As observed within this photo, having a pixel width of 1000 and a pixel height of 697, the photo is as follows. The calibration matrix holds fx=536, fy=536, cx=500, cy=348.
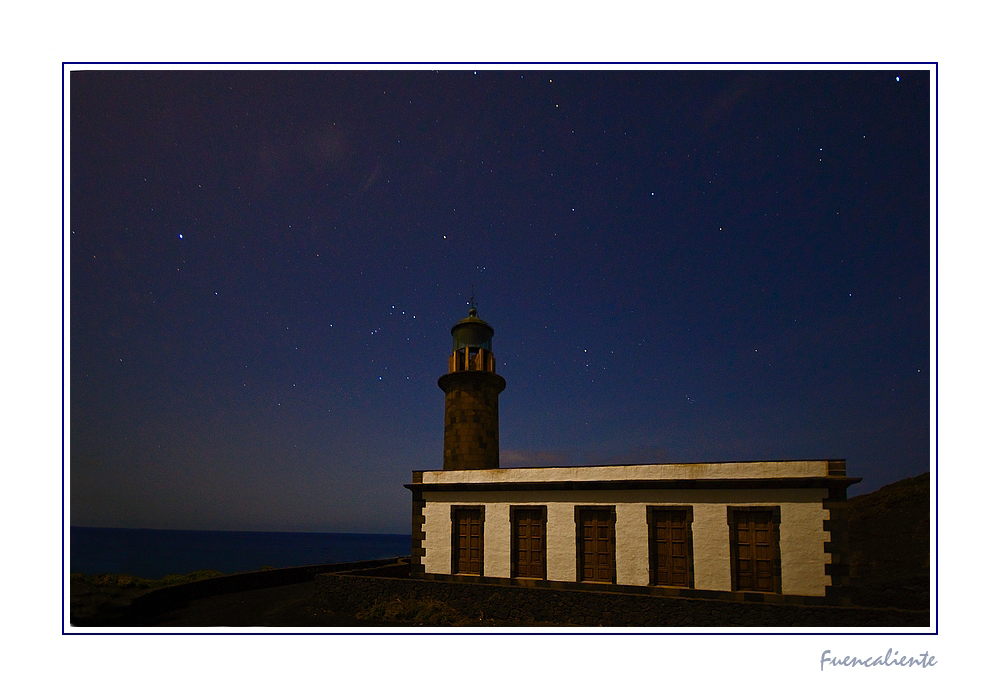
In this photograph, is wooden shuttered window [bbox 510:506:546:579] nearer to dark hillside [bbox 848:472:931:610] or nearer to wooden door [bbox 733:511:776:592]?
wooden door [bbox 733:511:776:592]

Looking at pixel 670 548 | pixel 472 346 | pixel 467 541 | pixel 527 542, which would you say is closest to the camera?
pixel 670 548

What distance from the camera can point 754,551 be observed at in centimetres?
973

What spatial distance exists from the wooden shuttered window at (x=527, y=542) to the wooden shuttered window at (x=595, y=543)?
2.65 feet

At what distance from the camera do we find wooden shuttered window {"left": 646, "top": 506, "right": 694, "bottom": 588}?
10164 millimetres

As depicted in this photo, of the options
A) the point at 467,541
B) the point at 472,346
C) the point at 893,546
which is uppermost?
the point at 472,346

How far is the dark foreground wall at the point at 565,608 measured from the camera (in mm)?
8789

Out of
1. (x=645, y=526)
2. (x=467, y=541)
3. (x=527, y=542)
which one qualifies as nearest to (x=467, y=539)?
(x=467, y=541)

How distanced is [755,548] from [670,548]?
1.50m
